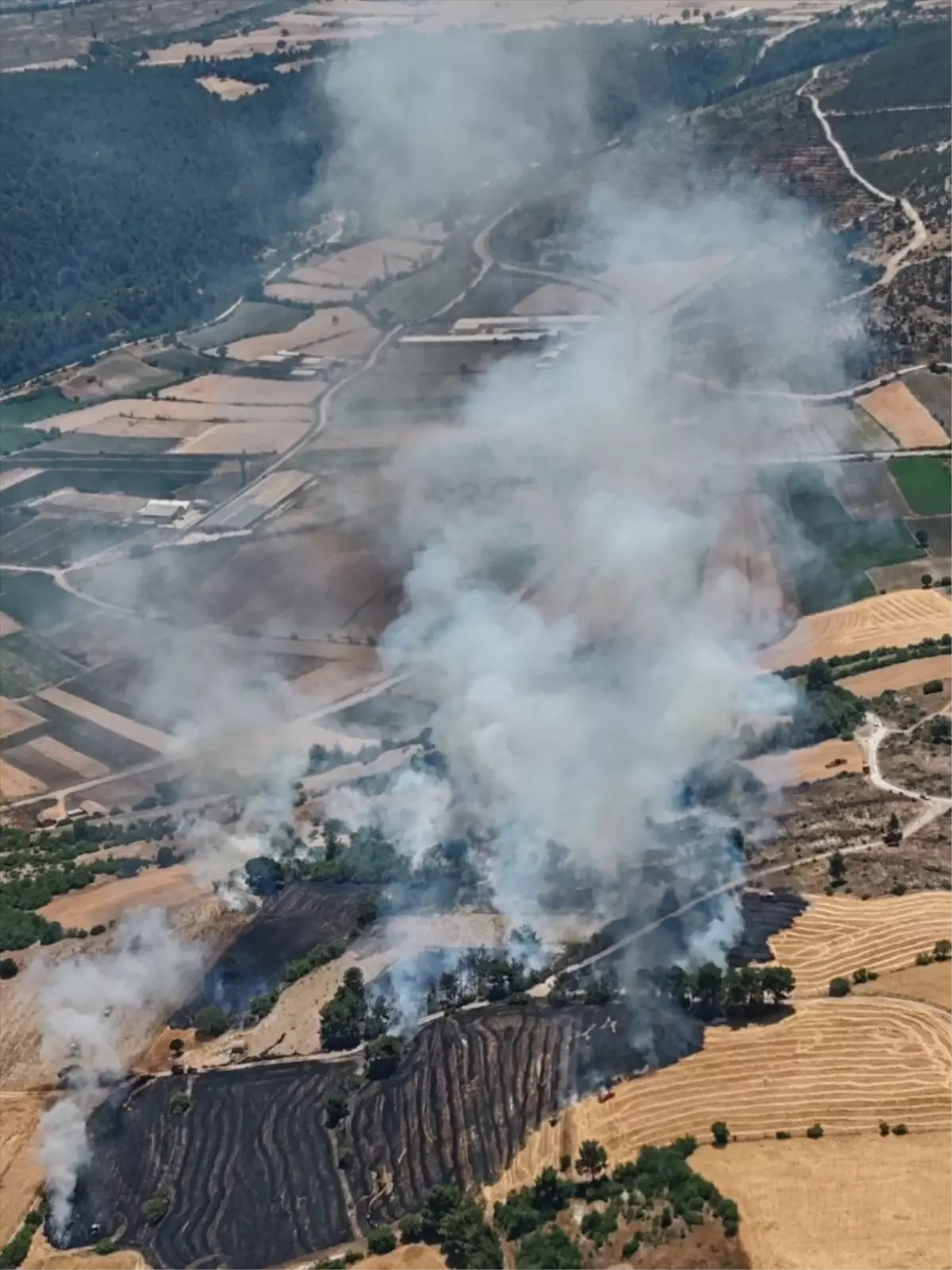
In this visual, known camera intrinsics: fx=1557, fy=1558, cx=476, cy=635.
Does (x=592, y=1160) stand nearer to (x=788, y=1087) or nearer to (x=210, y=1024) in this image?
(x=788, y=1087)

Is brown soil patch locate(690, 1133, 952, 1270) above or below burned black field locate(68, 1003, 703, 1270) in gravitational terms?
below

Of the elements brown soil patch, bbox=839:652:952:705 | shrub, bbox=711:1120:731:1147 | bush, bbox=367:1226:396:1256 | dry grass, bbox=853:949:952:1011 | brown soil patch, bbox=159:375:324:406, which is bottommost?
bush, bbox=367:1226:396:1256

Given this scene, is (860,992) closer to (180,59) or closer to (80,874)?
(80,874)

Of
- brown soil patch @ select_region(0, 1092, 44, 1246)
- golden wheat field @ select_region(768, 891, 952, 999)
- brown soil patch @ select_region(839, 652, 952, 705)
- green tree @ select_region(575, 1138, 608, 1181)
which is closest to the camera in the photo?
green tree @ select_region(575, 1138, 608, 1181)

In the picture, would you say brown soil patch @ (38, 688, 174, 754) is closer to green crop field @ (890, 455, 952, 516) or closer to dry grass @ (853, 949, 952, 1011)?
dry grass @ (853, 949, 952, 1011)

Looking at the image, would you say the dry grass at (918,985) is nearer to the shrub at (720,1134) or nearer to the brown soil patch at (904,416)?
the shrub at (720,1134)

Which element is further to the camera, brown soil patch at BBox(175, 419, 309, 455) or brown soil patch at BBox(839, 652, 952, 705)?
brown soil patch at BBox(175, 419, 309, 455)

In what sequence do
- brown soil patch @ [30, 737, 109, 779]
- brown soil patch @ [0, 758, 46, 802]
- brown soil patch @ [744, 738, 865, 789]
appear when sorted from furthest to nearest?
brown soil patch @ [30, 737, 109, 779] < brown soil patch @ [0, 758, 46, 802] < brown soil patch @ [744, 738, 865, 789]

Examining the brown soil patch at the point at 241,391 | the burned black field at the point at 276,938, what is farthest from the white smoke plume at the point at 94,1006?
the brown soil patch at the point at 241,391

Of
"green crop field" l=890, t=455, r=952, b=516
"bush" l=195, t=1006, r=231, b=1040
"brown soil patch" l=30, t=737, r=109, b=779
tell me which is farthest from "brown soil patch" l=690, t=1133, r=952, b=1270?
"green crop field" l=890, t=455, r=952, b=516
